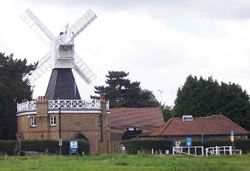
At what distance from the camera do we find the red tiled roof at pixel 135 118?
303ft

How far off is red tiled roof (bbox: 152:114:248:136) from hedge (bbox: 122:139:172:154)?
652 centimetres

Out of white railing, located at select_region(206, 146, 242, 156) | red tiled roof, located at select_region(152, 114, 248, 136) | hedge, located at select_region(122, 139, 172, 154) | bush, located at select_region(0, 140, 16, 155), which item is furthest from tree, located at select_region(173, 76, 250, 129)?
bush, located at select_region(0, 140, 16, 155)

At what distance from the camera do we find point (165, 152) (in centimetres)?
7262

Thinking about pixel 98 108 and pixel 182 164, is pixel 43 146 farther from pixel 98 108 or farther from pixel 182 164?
pixel 182 164

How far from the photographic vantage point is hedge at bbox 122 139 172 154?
238 ft

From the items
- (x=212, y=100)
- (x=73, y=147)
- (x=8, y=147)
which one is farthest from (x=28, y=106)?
(x=212, y=100)

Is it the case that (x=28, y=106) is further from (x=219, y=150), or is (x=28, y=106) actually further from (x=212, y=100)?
(x=212, y=100)

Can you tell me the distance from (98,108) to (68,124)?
4000 mm

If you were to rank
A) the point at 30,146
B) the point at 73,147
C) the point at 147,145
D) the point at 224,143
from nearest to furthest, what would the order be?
1. the point at 73,147
2. the point at 30,146
3. the point at 224,143
4. the point at 147,145

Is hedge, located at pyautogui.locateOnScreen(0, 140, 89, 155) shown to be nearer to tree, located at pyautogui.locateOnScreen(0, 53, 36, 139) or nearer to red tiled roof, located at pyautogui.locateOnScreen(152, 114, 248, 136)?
tree, located at pyautogui.locateOnScreen(0, 53, 36, 139)

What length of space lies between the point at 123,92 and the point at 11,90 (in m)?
43.4

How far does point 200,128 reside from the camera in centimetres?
8150

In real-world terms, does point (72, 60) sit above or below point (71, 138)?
above

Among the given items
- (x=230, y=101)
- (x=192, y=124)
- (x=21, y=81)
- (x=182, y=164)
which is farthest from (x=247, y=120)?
(x=182, y=164)
